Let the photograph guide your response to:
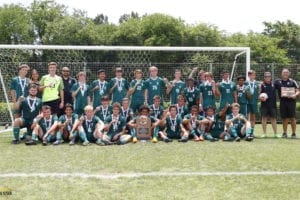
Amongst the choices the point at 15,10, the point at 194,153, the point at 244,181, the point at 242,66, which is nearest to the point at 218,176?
the point at 244,181

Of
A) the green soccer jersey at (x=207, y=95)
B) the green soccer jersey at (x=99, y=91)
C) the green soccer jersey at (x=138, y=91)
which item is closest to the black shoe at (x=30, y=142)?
the green soccer jersey at (x=99, y=91)

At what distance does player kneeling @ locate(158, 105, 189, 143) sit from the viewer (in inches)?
470

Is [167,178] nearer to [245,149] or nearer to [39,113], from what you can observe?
[245,149]

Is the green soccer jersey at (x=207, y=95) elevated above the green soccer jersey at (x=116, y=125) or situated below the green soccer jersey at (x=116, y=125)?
above

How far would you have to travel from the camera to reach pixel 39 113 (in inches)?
458

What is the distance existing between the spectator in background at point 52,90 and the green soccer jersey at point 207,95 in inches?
144

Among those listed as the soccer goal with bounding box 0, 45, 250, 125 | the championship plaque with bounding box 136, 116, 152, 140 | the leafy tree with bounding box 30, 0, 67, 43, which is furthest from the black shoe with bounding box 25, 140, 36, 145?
the leafy tree with bounding box 30, 0, 67, 43

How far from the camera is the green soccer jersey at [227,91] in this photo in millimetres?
12617

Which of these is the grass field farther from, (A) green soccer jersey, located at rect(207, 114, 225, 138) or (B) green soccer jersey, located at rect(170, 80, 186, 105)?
(B) green soccer jersey, located at rect(170, 80, 186, 105)

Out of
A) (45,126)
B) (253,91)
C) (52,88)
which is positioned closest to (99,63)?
(52,88)

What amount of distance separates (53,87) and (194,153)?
425 cm

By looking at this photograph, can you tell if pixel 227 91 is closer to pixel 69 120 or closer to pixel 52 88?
pixel 69 120

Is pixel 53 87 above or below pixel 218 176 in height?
above

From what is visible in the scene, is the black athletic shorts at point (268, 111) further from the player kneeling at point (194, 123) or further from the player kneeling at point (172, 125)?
the player kneeling at point (172, 125)
